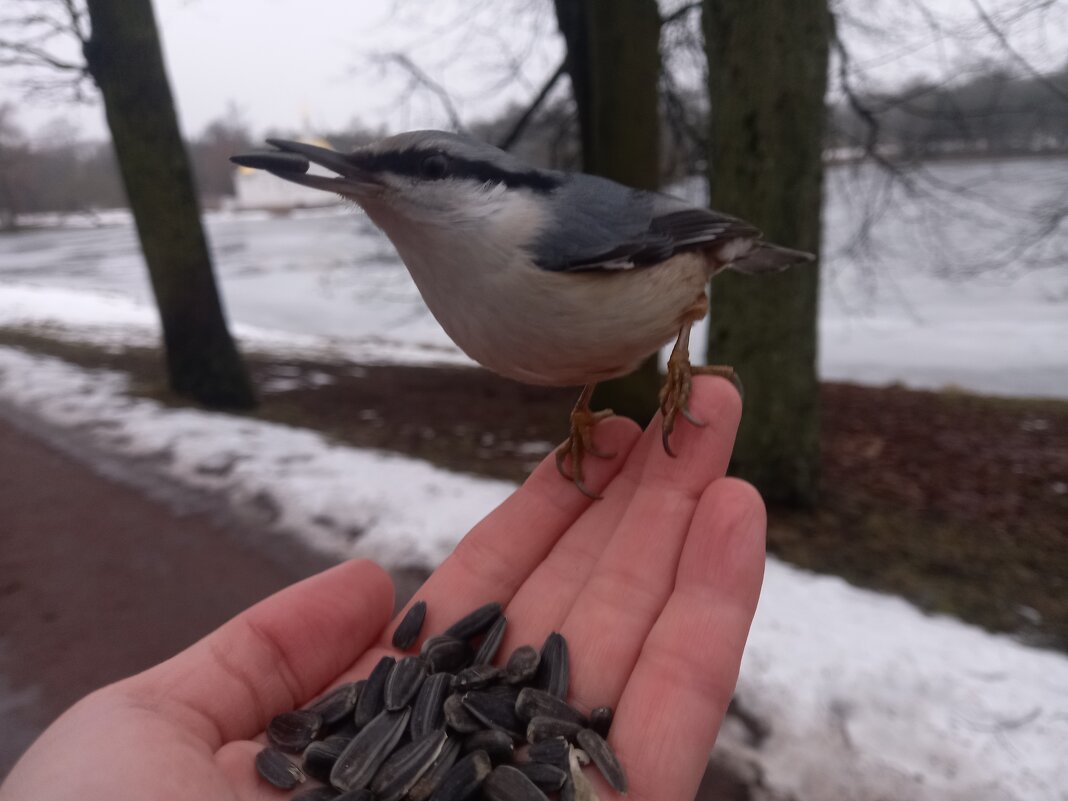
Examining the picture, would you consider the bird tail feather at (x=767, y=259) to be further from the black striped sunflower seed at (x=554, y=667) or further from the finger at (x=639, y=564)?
the black striped sunflower seed at (x=554, y=667)

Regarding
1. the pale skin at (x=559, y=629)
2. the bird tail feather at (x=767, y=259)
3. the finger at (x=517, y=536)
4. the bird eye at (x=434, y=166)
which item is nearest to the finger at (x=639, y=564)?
the pale skin at (x=559, y=629)

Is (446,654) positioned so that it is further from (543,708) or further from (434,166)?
(434,166)

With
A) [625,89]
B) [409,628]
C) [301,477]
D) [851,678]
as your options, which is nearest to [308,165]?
[409,628]

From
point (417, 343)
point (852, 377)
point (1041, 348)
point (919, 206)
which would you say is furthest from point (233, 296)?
point (1041, 348)

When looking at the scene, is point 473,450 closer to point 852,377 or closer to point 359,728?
point 359,728

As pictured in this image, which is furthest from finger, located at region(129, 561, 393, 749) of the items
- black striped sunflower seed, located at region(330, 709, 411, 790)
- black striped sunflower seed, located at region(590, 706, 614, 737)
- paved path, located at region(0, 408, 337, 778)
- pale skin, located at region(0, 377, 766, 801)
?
paved path, located at region(0, 408, 337, 778)

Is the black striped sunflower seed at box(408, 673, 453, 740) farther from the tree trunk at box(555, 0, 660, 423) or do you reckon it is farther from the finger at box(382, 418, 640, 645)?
the tree trunk at box(555, 0, 660, 423)
